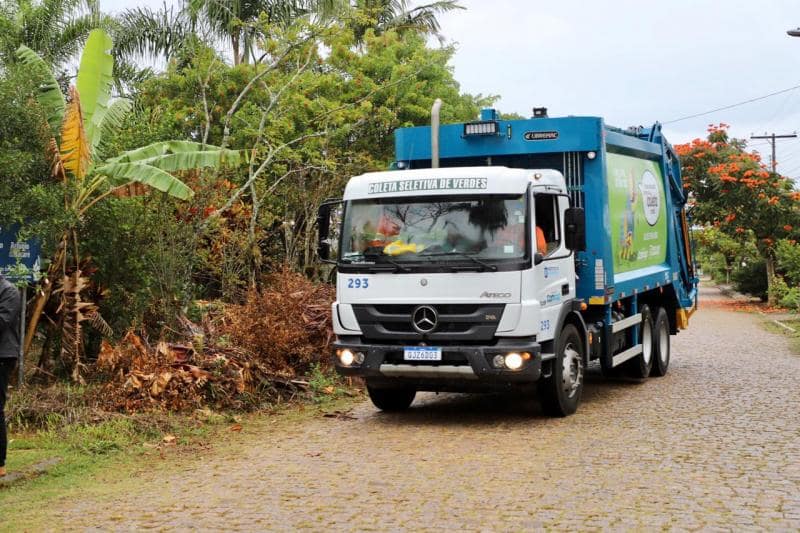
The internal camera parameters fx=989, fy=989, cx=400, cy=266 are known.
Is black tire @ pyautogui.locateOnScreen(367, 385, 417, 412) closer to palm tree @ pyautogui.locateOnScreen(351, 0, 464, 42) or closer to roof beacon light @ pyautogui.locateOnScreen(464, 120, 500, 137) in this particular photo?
roof beacon light @ pyautogui.locateOnScreen(464, 120, 500, 137)

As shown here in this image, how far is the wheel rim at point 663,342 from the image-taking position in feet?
47.1

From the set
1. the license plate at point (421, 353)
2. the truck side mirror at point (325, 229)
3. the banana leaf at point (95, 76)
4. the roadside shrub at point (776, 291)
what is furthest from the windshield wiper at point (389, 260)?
the roadside shrub at point (776, 291)

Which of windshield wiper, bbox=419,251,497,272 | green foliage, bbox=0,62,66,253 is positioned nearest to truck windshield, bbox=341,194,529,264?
windshield wiper, bbox=419,251,497,272

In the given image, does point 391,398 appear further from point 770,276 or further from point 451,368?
point 770,276

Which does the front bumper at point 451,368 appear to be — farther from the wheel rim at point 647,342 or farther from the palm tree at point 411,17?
the palm tree at point 411,17

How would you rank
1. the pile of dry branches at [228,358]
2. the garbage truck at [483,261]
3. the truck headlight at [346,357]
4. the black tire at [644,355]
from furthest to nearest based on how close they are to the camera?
the black tire at [644,355], the pile of dry branches at [228,358], the truck headlight at [346,357], the garbage truck at [483,261]

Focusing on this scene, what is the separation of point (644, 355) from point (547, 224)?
4.41m

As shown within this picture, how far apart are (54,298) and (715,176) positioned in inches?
1001

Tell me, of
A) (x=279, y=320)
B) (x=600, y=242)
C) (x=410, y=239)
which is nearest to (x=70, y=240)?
(x=279, y=320)

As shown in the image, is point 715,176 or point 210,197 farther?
point 715,176

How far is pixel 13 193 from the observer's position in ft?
37.1

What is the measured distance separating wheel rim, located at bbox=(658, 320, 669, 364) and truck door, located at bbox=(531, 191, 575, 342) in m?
4.09

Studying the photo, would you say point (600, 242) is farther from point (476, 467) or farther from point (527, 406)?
point (476, 467)

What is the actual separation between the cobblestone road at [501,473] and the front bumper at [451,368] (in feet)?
1.62
